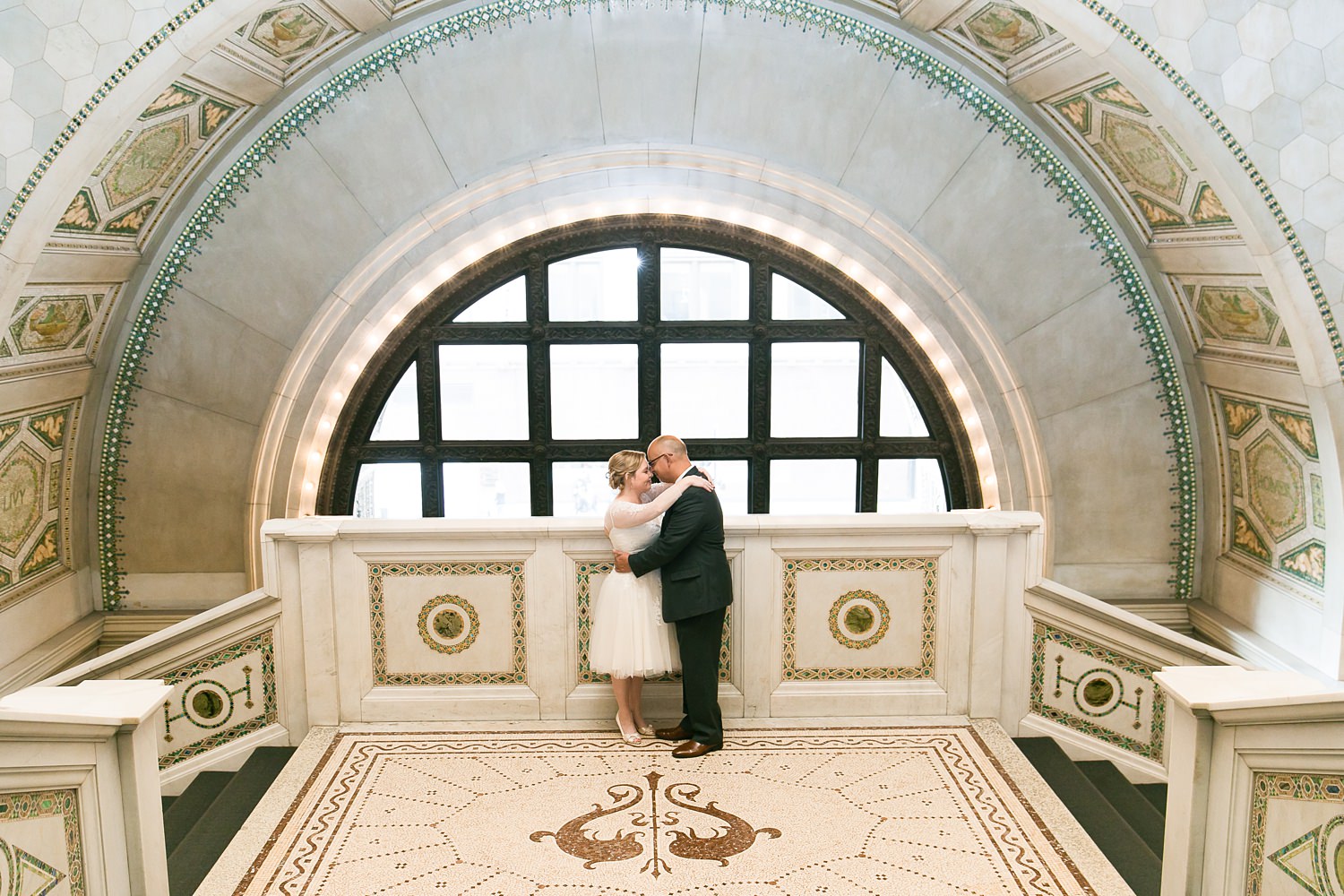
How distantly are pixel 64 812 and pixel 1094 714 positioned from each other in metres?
3.86

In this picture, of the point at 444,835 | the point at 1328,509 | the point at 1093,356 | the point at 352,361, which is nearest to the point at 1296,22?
the point at 1328,509

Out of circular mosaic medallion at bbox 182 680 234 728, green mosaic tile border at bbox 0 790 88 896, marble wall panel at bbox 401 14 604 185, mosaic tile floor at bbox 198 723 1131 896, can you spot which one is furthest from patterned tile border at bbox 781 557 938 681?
marble wall panel at bbox 401 14 604 185

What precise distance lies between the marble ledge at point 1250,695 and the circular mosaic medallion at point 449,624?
8.96ft

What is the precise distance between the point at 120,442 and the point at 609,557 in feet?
15.0

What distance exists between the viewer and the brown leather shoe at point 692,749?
14.5 ft

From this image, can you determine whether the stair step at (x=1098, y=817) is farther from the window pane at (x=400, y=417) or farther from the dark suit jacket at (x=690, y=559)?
the window pane at (x=400, y=417)

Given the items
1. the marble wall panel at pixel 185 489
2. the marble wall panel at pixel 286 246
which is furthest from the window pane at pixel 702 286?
the marble wall panel at pixel 185 489

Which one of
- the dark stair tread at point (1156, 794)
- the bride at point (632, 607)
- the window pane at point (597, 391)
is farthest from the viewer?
the window pane at point (597, 391)

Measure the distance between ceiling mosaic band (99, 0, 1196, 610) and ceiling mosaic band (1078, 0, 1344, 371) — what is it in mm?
2285

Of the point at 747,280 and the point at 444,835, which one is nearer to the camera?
the point at 444,835

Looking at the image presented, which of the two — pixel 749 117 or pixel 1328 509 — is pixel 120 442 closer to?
pixel 749 117

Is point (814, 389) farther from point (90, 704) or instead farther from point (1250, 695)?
point (90, 704)

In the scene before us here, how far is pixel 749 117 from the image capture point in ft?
23.7

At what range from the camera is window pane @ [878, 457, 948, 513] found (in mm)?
8414
